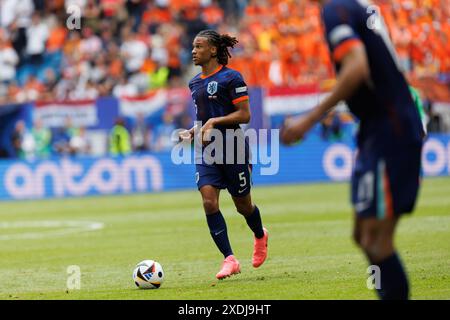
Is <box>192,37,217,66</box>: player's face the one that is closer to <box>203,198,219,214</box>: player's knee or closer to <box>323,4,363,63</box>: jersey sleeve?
<box>203,198,219,214</box>: player's knee

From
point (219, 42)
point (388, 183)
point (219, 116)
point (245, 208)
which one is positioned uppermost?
point (219, 42)

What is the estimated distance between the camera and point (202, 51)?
1056 cm

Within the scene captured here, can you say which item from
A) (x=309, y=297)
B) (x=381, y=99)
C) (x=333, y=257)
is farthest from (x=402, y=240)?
(x=381, y=99)

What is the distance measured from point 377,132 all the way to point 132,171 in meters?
22.3

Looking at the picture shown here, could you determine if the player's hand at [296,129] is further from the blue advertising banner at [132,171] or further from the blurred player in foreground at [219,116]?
the blue advertising banner at [132,171]

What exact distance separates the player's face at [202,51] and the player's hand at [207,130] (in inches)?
30.1

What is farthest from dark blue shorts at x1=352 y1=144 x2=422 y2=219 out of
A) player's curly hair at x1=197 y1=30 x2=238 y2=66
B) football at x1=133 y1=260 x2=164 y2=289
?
player's curly hair at x1=197 y1=30 x2=238 y2=66

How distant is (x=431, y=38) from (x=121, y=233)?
13680 mm

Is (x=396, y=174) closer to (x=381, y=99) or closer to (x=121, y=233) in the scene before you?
(x=381, y=99)

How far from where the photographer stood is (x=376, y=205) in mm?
6301

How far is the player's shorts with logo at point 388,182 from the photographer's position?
6309mm

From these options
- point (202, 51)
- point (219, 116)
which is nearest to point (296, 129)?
point (219, 116)

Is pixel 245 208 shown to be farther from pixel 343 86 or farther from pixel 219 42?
pixel 343 86

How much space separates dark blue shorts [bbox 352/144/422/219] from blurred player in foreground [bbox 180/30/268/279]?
4.06 metres
